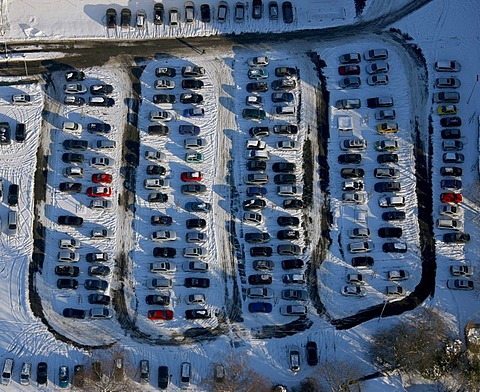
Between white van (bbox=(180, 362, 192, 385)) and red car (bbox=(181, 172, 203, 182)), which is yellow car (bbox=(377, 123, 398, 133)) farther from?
white van (bbox=(180, 362, 192, 385))

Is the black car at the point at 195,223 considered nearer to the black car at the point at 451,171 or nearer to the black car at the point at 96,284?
the black car at the point at 96,284

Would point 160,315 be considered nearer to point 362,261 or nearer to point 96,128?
point 96,128

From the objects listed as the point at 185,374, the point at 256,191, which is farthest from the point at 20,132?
the point at 185,374

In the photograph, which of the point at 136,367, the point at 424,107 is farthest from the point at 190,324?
the point at 424,107

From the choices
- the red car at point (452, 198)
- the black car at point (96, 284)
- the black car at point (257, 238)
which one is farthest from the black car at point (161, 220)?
the red car at point (452, 198)

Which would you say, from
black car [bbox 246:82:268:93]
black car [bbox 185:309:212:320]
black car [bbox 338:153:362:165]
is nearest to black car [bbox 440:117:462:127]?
black car [bbox 338:153:362:165]

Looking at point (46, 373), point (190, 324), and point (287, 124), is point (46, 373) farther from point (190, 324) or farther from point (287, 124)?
point (287, 124)
